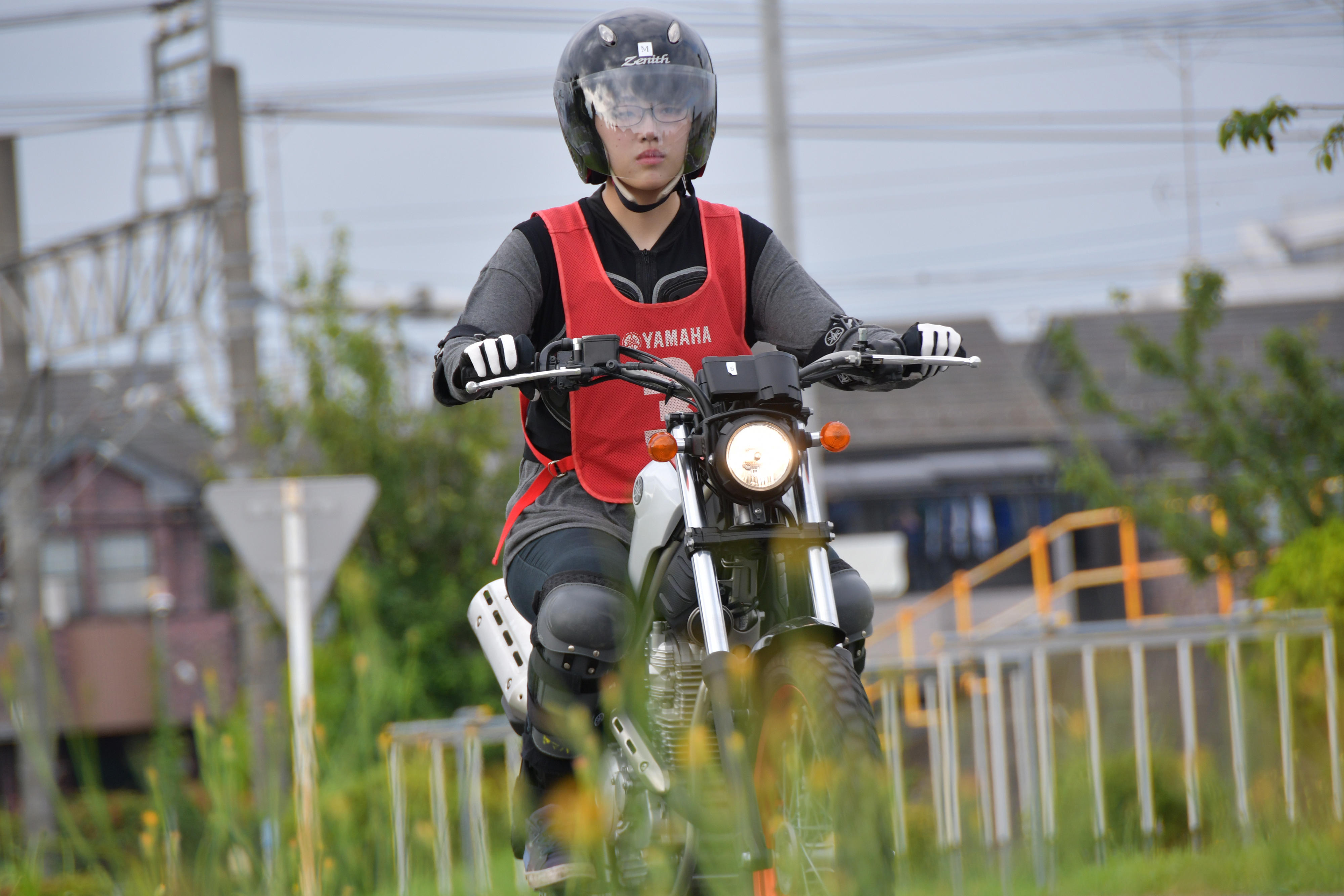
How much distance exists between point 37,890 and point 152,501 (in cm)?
2907

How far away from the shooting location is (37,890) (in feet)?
8.86

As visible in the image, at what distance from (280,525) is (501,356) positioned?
5450 millimetres

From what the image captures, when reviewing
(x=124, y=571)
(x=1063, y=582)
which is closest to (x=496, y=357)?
(x=1063, y=582)

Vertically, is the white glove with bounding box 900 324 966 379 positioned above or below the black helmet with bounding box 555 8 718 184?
below

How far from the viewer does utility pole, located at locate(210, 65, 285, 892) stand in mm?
13414

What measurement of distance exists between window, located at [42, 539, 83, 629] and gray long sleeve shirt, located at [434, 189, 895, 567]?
2836cm

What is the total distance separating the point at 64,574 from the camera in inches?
1153

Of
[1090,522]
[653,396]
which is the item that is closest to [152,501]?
[1090,522]

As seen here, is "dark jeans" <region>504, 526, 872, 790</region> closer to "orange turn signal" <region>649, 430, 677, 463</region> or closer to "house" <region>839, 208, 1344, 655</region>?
"orange turn signal" <region>649, 430, 677, 463</region>

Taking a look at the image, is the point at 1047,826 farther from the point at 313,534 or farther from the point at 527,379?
the point at 313,534

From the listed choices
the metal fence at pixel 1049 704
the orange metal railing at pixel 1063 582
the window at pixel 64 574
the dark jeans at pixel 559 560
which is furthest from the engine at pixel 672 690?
the window at pixel 64 574

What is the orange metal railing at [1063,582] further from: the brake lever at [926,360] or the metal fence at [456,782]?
the brake lever at [926,360]

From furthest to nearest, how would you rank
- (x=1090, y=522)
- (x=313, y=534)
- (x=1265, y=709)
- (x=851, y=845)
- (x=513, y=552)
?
(x=1090, y=522) < (x=313, y=534) < (x=1265, y=709) < (x=513, y=552) < (x=851, y=845)

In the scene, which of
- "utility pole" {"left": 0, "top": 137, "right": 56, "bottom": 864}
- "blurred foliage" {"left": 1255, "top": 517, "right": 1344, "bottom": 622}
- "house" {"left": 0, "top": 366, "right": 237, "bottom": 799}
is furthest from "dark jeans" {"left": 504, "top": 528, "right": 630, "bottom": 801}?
"house" {"left": 0, "top": 366, "right": 237, "bottom": 799}
